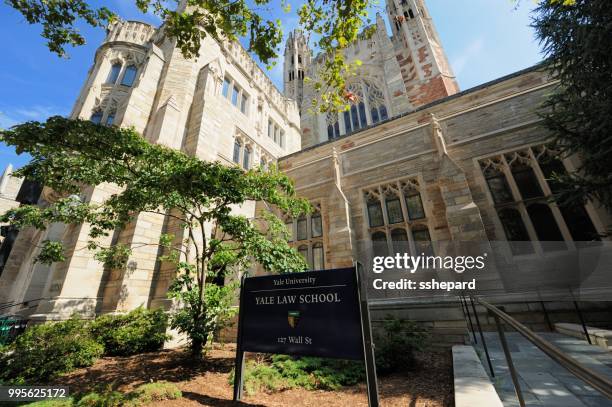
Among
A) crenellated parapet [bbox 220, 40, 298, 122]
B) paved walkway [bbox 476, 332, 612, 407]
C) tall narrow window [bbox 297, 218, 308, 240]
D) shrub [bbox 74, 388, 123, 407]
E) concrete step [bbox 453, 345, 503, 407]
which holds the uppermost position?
crenellated parapet [bbox 220, 40, 298, 122]

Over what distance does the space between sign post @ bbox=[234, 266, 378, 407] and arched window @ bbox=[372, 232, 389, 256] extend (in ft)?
23.0

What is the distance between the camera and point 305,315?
3.05 meters

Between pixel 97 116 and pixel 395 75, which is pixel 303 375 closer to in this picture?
pixel 97 116

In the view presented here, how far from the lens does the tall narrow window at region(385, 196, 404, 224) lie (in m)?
9.89

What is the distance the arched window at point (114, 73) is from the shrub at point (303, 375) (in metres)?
18.1

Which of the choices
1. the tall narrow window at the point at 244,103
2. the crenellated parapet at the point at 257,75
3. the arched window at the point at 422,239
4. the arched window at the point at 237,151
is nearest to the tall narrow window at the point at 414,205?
the arched window at the point at 422,239

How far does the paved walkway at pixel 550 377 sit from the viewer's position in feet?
8.29

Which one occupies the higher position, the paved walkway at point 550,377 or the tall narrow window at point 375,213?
the tall narrow window at point 375,213

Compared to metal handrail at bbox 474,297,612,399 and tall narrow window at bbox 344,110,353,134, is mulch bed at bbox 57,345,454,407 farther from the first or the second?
tall narrow window at bbox 344,110,353,134

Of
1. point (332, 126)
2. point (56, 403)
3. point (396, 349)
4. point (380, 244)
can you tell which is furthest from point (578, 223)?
point (332, 126)

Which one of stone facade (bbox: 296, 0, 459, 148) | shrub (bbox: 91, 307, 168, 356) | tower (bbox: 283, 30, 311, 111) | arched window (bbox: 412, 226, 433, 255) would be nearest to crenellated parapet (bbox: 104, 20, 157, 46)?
stone facade (bbox: 296, 0, 459, 148)

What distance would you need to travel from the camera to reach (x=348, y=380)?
3906 mm

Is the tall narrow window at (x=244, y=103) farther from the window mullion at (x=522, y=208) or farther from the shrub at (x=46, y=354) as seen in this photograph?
the window mullion at (x=522, y=208)

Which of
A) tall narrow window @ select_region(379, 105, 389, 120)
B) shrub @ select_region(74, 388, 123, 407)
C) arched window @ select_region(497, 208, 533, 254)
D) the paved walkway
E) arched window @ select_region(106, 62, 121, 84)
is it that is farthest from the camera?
tall narrow window @ select_region(379, 105, 389, 120)
